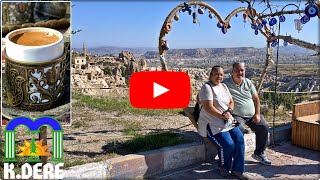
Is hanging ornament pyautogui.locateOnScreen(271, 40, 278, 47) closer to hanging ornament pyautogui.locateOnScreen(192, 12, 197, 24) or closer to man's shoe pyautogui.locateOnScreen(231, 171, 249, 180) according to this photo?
hanging ornament pyautogui.locateOnScreen(192, 12, 197, 24)

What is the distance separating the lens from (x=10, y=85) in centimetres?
339

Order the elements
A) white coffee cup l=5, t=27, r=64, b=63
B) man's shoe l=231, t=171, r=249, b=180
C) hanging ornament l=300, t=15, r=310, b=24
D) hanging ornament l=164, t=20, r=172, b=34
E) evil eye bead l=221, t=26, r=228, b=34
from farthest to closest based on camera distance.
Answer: evil eye bead l=221, t=26, r=228, b=34, hanging ornament l=164, t=20, r=172, b=34, hanging ornament l=300, t=15, r=310, b=24, man's shoe l=231, t=171, r=249, b=180, white coffee cup l=5, t=27, r=64, b=63

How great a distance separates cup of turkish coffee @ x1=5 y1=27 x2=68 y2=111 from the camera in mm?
3285

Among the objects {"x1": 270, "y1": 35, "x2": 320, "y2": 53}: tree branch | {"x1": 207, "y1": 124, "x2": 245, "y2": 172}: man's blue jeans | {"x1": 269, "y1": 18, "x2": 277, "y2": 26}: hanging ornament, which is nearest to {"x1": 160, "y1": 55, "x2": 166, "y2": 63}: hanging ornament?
{"x1": 207, "y1": 124, "x2": 245, "y2": 172}: man's blue jeans

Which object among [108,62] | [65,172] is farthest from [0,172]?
[108,62]

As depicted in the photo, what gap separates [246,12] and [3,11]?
4828mm

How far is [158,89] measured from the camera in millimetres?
4684

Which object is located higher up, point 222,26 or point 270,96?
point 222,26

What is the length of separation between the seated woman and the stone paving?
0.76 ft

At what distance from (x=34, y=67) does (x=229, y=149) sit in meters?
2.39

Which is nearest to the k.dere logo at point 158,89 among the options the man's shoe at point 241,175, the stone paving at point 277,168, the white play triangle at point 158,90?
the white play triangle at point 158,90

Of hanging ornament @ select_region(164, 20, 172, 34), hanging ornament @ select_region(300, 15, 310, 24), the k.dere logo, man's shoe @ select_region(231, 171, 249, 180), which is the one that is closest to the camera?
man's shoe @ select_region(231, 171, 249, 180)

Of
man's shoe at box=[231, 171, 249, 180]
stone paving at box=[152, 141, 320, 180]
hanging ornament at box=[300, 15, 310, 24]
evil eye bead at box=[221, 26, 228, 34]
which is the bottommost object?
stone paving at box=[152, 141, 320, 180]

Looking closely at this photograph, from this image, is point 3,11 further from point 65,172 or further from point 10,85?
point 65,172
